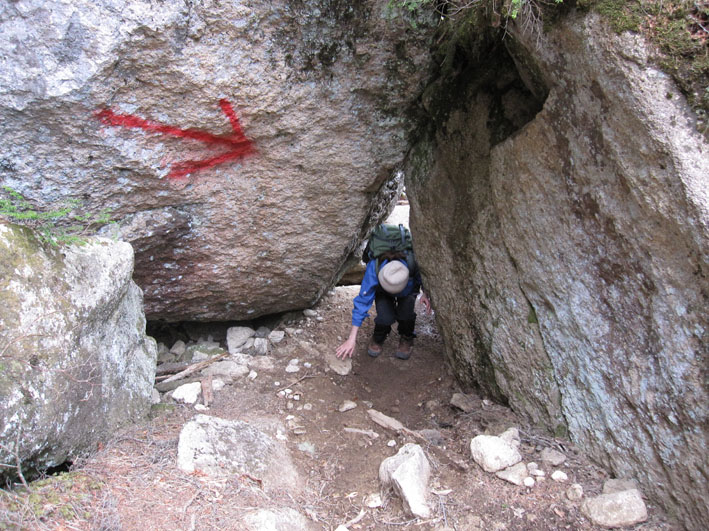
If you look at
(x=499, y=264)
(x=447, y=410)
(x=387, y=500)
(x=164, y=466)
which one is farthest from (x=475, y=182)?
(x=164, y=466)

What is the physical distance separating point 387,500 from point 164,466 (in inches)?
42.4

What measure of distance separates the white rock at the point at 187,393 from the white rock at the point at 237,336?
0.84m

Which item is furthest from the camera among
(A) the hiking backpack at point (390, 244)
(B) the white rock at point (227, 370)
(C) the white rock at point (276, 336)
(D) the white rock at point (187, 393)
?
(C) the white rock at point (276, 336)

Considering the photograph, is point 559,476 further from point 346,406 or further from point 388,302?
point 388,302

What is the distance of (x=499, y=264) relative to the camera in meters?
3.03

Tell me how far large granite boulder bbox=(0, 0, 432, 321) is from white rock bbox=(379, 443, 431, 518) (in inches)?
68.9

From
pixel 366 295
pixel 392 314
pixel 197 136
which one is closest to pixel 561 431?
pixel 366 295

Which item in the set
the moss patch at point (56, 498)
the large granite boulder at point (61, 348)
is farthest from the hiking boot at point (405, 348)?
the moss patch at point (56, 498)

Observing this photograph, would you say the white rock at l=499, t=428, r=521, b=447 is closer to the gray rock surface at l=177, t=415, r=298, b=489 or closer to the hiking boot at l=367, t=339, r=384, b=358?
the gray rock surface at l=177, t=415, r=298, b=489

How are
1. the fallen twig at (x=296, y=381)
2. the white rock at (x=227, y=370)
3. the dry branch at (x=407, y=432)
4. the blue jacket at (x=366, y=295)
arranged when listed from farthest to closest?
the blue jacket at (x=366, y=295) < the white rock at (x=227, y=370) < the fallen twig at (x=296, y=381) < the dry branch at (x=407, y=432)

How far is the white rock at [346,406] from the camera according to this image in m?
3.46

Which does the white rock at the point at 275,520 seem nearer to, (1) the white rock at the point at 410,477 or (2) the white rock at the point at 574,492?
(1) the white rock at the point at 410,477

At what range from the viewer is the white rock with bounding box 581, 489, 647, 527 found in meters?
2.22

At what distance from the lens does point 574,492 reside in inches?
94.4
